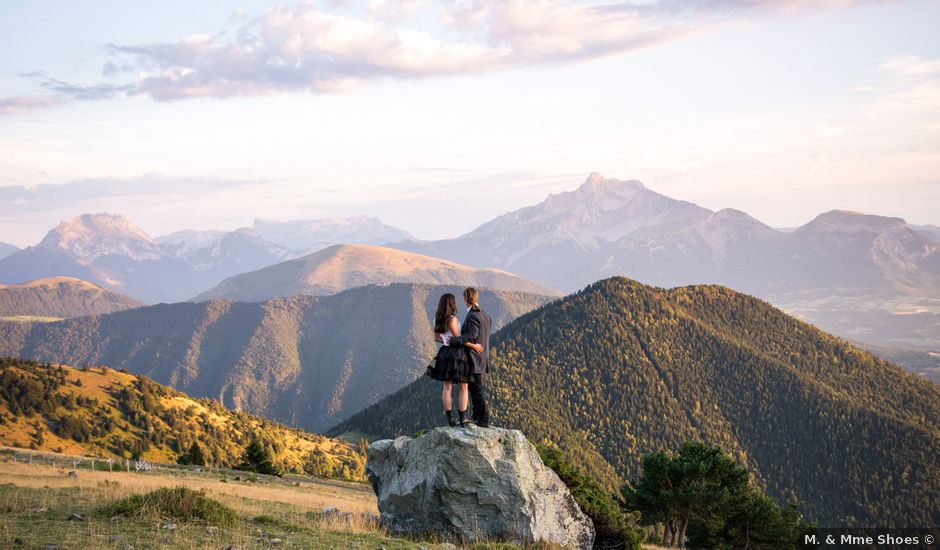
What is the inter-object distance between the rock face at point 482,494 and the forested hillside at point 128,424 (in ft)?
340

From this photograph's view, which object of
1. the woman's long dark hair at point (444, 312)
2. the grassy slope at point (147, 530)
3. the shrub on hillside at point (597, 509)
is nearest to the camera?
the grassy slope at point (147, 530)

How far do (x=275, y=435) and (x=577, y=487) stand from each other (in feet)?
511

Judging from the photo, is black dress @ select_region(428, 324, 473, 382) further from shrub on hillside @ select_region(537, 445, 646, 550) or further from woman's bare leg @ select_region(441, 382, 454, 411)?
shrub on hillside @ select_region(537, 445, 646, 550)

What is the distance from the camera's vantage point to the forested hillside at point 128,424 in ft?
403

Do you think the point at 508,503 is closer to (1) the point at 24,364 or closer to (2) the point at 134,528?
(2) the point at 134,528

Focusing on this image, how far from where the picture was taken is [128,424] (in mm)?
140125

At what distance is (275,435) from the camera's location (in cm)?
17238

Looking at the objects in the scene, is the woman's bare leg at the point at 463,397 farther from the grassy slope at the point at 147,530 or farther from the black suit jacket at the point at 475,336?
the grassy slope at the point at 147,530

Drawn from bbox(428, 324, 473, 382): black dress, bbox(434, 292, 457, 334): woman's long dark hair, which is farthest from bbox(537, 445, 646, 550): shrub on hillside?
bbox(434, 292, 457, 334): woman's long dark hair

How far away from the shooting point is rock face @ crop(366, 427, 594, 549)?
21.9m

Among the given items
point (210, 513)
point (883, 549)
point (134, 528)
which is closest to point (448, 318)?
point (210, 513)

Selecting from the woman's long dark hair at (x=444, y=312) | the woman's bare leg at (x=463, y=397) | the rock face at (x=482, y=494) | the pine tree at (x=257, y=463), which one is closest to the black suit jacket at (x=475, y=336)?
the woman's long dark hair at (x=444, y=312)

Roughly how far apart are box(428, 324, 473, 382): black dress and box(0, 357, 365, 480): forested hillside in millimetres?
105867

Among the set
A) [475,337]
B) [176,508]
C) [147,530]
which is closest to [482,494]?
[475,337]
